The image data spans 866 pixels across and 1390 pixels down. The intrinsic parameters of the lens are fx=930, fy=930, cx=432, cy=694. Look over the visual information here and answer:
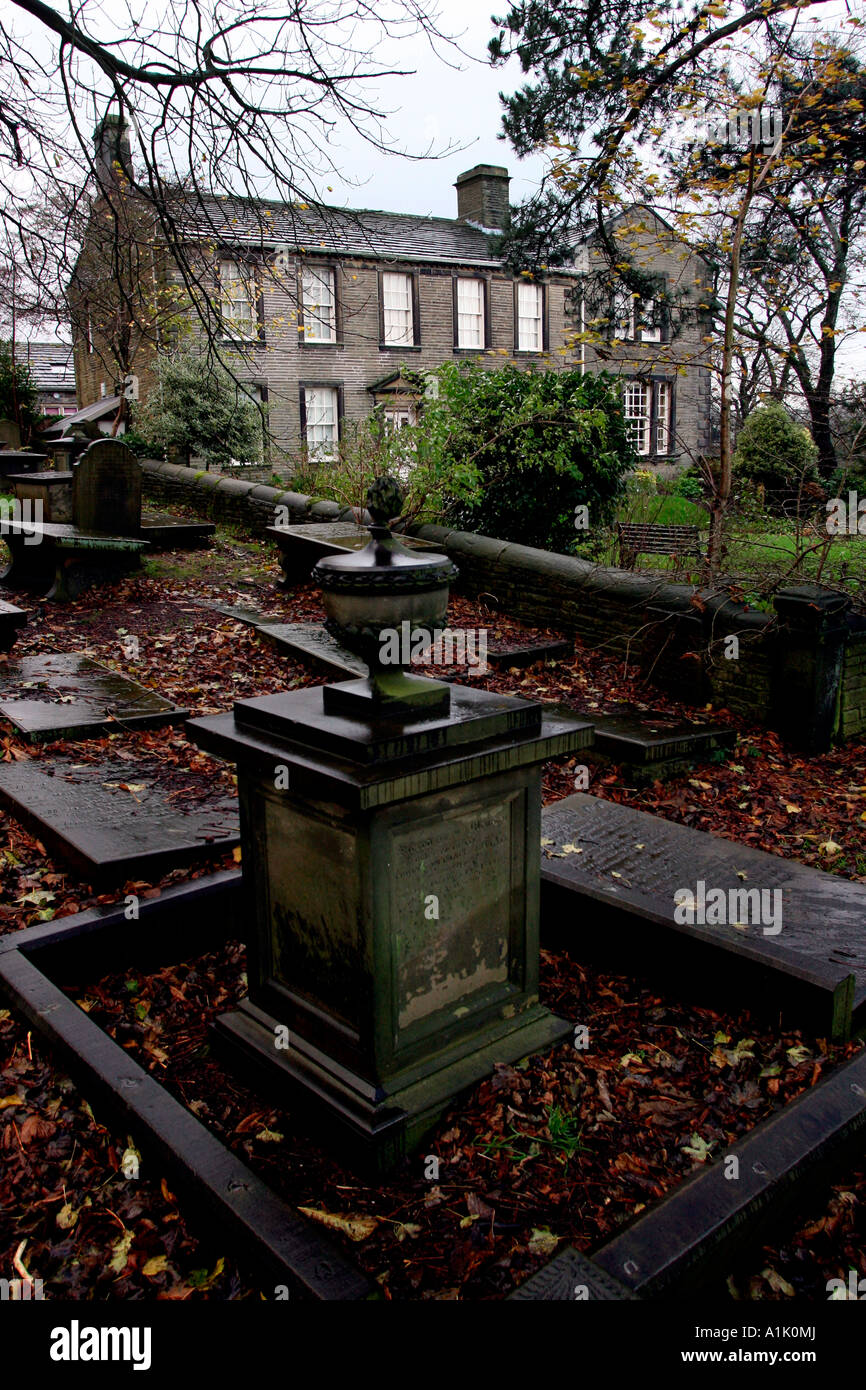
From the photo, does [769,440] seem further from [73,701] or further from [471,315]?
[73,701]

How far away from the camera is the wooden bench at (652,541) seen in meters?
8.83

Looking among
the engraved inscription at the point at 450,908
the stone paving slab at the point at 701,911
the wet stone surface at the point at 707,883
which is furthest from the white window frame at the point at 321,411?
the engraved inscription at the point at 450,908

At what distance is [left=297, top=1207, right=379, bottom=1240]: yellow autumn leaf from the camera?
2.78m

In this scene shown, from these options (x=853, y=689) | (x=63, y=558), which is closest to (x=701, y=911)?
(x=853, y=689)

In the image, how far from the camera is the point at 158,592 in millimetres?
11273

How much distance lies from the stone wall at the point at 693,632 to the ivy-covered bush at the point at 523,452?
94 cm

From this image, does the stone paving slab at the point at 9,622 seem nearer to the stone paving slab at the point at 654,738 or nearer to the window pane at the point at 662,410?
the stone paving slab at the point at 654,738

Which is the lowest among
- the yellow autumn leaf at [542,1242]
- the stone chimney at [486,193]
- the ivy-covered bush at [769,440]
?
the yellow autumn leaf at [542,1242]

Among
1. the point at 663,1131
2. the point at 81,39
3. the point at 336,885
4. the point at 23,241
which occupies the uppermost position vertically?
the point at 81,39

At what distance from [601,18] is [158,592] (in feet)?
25.6

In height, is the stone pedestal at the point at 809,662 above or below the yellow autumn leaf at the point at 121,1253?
above

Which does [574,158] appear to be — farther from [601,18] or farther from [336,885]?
[336,885]

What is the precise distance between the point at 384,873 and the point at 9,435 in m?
26.4
